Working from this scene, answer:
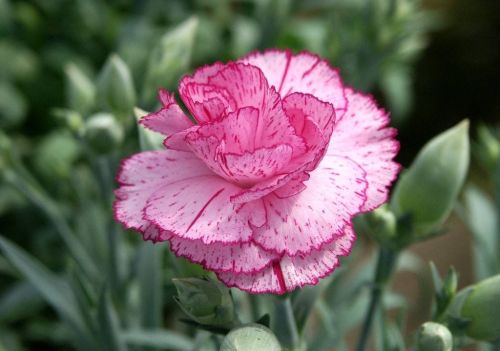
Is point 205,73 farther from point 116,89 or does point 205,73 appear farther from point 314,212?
point 116,89

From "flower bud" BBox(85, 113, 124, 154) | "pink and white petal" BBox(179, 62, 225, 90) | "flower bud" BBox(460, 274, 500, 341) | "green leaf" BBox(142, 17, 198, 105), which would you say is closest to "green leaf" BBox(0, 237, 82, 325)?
"flower bud" BBox(85, 113, 124, 154)

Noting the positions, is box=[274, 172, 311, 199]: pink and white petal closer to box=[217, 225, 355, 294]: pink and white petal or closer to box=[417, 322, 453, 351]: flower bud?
box=[217, 225, 355, 294]: pink and white petal

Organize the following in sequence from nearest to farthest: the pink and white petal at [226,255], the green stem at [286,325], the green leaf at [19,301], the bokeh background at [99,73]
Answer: the pink and white petal at [226,255], the green stem at [286,325], the bokeh background at [99,73], the green leaf at [19,301]

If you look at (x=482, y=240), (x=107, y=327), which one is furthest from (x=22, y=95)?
(x=482, y=240)

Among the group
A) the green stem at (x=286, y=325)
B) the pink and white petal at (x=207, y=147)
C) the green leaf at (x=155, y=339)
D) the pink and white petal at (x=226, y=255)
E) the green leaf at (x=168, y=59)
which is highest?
the green leaf at (x=168, y=59)

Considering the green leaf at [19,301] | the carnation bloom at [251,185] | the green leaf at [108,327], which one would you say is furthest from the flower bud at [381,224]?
the green leaf at [19,301]

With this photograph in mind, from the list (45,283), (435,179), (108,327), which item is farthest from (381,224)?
(45,283)

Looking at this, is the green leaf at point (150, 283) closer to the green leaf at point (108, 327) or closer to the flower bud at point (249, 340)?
the green leaf at point (108, 327)
